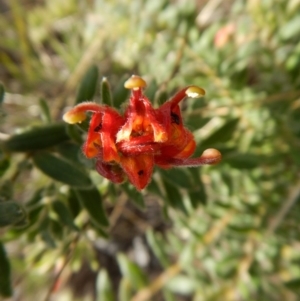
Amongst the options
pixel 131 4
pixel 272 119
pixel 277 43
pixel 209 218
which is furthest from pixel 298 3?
pixel 209 218

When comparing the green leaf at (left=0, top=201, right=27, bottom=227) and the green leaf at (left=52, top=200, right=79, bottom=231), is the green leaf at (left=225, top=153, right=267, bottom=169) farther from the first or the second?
the green leaf at (left=0, top=201, right=27, bottom=227)

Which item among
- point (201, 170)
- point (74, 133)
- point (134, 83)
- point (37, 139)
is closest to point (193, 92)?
point (134, 83)

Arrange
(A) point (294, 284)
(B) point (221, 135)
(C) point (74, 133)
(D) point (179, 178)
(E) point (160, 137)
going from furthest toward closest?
(A) point (294, 284) → (B) point (221, 135) → (D) point (179, 178) → (C) point (74, 133) → (E) point (160, 137)

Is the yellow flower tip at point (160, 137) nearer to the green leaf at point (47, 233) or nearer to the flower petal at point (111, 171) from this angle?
the flower petal at point (111, 171)

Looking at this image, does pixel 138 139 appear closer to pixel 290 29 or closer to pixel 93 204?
pixel 93 204

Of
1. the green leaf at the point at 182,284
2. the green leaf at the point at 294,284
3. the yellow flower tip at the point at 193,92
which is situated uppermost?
the yellow flower tip at the point at 193,92

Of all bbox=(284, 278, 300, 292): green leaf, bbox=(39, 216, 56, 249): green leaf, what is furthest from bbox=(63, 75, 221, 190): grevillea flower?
bbox=(284, 278, 300, 292): green leaf

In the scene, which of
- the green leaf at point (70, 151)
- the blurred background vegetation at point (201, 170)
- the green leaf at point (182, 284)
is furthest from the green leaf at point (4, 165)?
the green leaf at point (182, 284)
